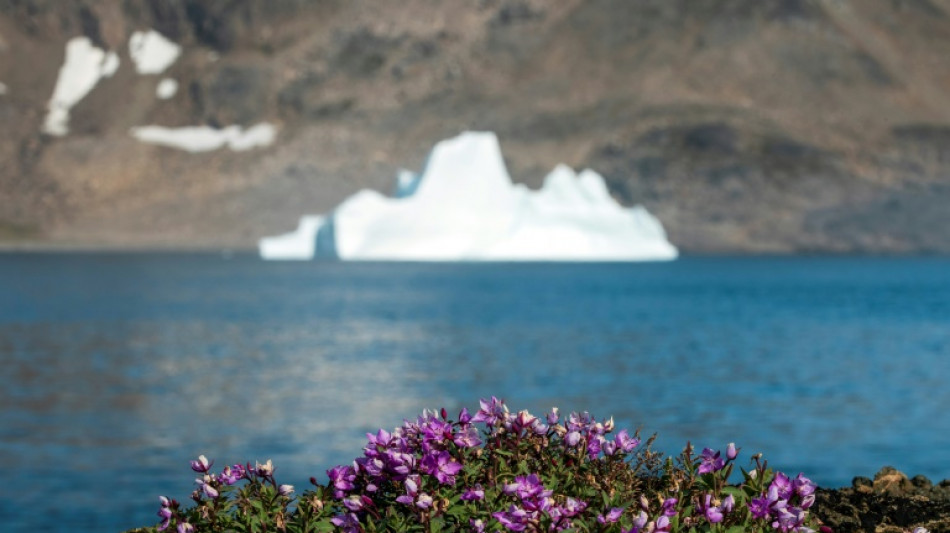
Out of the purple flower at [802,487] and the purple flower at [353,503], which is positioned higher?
the purple flower at [802,487]

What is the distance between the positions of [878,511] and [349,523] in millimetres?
4940

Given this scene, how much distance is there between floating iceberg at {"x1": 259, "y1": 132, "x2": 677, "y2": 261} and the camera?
15175cm

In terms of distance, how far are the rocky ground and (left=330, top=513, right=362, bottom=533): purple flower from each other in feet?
13.8

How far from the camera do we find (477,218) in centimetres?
15562

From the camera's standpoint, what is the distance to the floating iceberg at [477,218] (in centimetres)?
15175

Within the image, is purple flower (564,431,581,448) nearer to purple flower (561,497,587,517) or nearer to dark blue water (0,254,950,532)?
purple flower (561,497,587,517)

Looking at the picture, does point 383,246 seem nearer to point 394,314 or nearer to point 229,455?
point 394,314

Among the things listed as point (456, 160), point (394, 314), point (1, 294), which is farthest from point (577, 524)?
point (456, 160)

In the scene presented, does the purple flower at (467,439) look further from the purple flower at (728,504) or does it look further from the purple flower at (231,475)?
the purple flower at (728,504)

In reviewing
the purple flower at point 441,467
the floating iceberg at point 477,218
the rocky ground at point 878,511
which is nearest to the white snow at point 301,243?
the floating iceberg at point 477,218

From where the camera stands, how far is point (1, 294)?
4638 inches

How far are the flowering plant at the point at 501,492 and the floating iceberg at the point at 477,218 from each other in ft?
455

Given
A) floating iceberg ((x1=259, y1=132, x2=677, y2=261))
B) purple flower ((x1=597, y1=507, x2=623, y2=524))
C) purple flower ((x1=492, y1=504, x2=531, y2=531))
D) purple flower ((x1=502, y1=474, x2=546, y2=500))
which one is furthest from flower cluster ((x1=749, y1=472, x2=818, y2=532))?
floating iceberg ((x1=259, y1=132, x2=677, y2=261))

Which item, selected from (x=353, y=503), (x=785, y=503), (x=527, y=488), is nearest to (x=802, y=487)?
(x=785, y=503)
